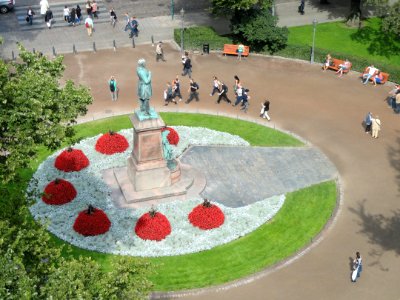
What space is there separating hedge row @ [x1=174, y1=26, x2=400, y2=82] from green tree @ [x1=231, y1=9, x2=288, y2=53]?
871mm

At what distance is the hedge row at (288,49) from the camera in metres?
43.0

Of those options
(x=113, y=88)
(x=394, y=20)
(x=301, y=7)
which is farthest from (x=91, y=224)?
(x=301, y=7)

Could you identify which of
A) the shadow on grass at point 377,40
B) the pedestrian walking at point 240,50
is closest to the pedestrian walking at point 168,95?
the pedestrian walking at point 240,50

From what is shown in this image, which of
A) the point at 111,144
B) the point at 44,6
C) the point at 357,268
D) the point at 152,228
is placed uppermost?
the point at 44,6

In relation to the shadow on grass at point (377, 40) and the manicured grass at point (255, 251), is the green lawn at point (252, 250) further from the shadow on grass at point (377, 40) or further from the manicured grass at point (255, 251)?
the shadow on grass at point (377, 40)

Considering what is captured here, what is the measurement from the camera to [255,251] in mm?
26109

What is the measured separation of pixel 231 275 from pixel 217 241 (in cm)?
220

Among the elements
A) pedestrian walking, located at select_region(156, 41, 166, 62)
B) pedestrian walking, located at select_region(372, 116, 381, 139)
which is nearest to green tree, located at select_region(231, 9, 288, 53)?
pedestrian walking, located at select_region(156, 41, 166, 62)

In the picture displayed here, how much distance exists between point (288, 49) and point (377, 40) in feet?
29.4

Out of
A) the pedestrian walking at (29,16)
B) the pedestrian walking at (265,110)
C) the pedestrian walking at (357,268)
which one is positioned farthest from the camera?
the pedestrian walking at (29,16)

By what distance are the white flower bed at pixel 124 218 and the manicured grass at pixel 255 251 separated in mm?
431

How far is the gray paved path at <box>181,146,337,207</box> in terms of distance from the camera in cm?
3006

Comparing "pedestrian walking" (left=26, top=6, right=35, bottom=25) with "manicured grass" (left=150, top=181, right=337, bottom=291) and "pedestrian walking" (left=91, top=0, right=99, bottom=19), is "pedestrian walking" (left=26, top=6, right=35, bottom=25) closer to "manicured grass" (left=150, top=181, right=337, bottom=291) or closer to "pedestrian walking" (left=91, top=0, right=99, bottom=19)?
"pedestrian walking" (left=91, top=0, right=99, bottom=19)

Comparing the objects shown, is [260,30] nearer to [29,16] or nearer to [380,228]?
[29,16]
